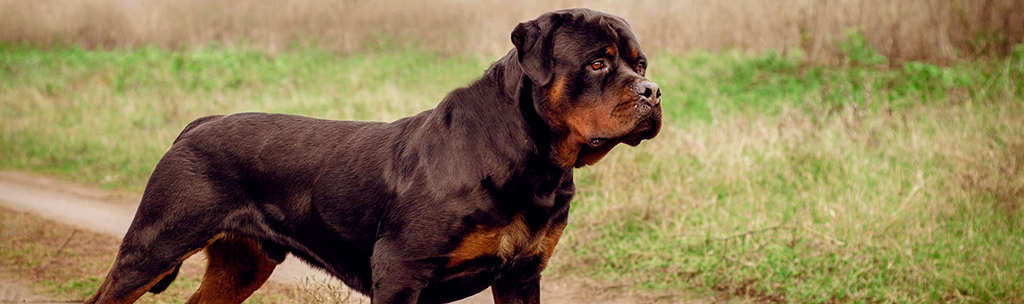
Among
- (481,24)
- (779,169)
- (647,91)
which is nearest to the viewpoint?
(647,91)

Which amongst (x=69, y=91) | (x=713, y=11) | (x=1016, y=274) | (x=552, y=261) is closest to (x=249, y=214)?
(x=552, y=261)

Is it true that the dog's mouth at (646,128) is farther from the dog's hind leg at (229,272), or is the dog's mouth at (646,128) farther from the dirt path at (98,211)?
the dirt path at (98,211)

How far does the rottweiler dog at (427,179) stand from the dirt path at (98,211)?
1.81 meters

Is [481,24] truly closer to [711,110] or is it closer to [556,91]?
[711,110]

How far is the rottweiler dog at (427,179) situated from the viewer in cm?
292

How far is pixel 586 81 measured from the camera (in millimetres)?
2895

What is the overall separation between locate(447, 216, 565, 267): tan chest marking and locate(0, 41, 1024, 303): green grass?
2.32 m

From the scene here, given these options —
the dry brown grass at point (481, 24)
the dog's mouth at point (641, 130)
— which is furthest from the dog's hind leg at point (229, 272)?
the dry brown grass at point (481, 24)

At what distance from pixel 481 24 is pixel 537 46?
12.2 meters

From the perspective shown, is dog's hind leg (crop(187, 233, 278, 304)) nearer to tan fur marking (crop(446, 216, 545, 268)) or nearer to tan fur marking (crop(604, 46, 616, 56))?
tan fur marking (crop(446, 216, 545, 268))

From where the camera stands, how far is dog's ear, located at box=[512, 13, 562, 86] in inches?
114

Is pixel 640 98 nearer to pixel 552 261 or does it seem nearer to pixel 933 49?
pixel 552 261

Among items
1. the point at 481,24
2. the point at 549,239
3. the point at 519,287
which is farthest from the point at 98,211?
the point at 481,24

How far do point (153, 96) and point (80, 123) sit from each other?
60.7 inches
